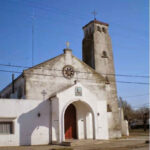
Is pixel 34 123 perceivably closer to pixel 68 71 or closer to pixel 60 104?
pixel 60 104

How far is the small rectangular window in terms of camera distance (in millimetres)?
22188

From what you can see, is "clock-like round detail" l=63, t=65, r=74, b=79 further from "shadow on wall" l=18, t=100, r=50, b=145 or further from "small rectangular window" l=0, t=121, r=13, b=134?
"small rectangular window" l=0, t=121, r=13, b=134

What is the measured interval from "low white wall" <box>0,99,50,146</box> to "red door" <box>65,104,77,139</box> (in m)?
2.43

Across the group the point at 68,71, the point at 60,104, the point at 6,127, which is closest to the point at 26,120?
the point at 6,127

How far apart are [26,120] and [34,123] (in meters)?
0.82

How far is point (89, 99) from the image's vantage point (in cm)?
2473

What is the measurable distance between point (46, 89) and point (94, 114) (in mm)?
5394

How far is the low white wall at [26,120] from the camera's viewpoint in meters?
22.3

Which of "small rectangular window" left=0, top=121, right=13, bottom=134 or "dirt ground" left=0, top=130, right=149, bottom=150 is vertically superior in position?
"small rectangular window" left=0, top=121, right=13, bottom=134

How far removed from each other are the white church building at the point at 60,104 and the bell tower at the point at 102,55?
0.12 meters

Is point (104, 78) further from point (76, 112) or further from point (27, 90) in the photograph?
point (27, 90)

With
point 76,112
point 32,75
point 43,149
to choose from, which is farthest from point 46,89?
point 43,149

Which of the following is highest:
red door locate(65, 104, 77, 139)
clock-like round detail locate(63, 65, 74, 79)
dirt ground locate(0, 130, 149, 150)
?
clock-like round detail locate(63, 65, 74, 79)

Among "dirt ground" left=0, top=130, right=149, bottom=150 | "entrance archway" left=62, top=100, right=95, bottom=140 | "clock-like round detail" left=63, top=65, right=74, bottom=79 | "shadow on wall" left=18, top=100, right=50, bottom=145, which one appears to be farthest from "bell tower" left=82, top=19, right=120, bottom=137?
"shadow on wall" left=18, top=100, right=50, bottom=145
